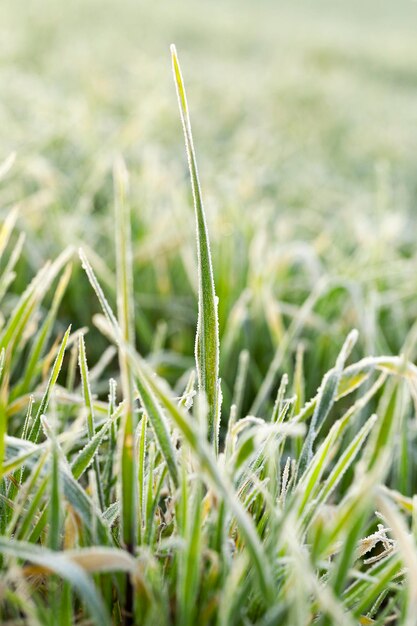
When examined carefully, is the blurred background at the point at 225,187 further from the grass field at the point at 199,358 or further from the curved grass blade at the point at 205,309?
the curved grass blade at the point at 205,309

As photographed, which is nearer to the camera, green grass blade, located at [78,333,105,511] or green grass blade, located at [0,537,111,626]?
green grass blade, located at [0,537,111,626]

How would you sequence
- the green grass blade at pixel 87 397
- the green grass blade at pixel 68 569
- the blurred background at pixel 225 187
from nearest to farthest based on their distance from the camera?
1. the green grass blade at pixel 68 569
2. the green grass blade at pixel 87 397
3. the blurred background at pixel 225 187

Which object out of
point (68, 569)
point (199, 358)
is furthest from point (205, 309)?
point (68, 569)

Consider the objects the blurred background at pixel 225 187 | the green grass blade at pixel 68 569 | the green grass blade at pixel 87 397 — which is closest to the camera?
the green grass blade at pixel 68 569

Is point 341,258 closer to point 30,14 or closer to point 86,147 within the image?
point 86,147

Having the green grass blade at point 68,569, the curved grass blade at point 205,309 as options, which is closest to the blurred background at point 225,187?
the curved grass blade at point 205,309

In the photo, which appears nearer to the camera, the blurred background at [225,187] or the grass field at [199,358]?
the grass field at [199,358]

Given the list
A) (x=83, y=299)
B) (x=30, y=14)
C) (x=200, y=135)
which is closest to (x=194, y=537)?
(x=83, y=299)

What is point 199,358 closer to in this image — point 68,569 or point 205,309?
point 205,309

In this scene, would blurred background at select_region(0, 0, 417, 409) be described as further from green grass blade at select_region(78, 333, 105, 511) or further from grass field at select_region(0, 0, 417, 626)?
green grass blade at select_region(78, 333, 105, 511)

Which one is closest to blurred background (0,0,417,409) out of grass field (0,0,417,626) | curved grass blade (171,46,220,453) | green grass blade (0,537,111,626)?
grass field (0,0,417,626)
